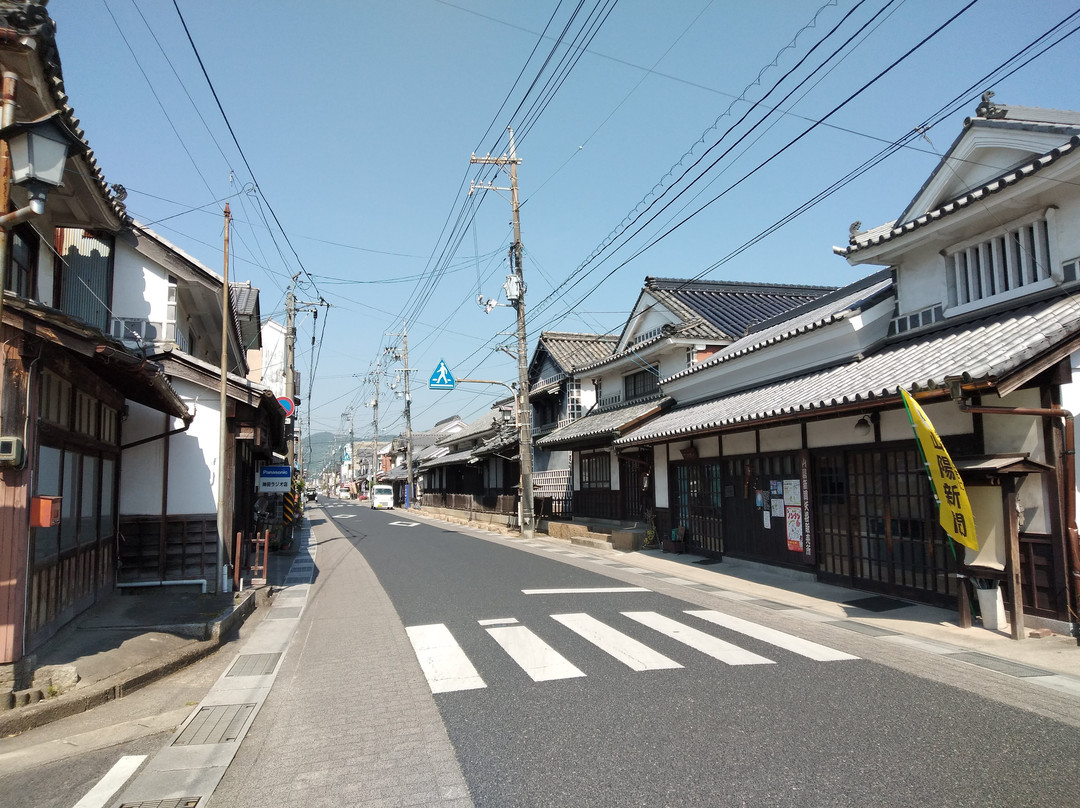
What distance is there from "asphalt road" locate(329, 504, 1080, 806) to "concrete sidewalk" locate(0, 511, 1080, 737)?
135 cm

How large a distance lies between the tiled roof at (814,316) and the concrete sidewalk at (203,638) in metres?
5.30

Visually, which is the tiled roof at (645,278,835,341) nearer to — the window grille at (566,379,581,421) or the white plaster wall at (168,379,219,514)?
the window grille at (566,379,581,421)

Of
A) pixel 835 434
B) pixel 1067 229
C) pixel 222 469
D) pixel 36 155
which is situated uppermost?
pixel 1067 229

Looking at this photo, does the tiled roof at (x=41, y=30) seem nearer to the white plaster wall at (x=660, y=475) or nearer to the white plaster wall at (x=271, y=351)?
the white plaster wall at (x=660, y=475)

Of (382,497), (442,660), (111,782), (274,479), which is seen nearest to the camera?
(111,782)

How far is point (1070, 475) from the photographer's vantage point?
28.7ft

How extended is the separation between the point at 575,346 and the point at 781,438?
2008cm

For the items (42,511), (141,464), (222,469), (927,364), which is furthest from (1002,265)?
(141,464)

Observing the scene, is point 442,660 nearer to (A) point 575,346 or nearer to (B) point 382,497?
(A) point 575,346

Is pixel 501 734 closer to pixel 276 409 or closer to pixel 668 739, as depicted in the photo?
pixel 668 739

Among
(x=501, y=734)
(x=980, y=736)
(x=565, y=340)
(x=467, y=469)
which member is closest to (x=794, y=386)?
(x=980, y=736)

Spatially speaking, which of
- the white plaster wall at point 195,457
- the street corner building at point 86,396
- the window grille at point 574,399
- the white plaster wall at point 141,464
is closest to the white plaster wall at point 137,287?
the street corner building at point 86,396

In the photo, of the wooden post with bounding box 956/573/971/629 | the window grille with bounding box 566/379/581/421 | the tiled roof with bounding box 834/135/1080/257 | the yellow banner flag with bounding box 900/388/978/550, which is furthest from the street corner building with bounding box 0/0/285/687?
the window grille with bounding box 566/379/581/421

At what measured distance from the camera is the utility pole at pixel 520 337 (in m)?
27.5
